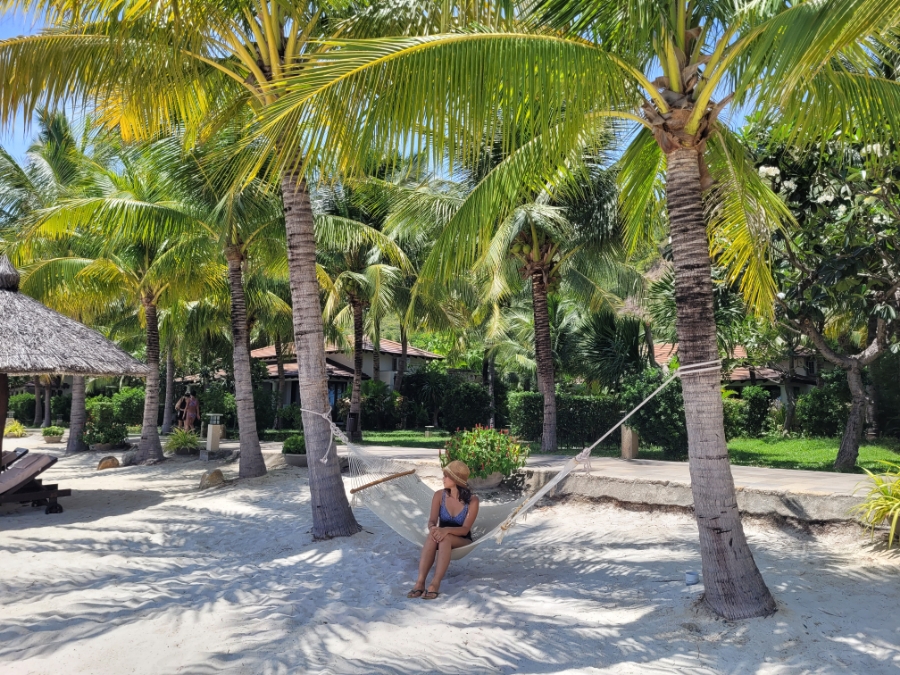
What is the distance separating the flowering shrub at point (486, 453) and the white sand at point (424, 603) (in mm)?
929

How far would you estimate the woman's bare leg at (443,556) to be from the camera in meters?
5.94

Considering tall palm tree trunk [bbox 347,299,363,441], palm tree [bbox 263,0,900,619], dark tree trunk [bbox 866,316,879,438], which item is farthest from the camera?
tall palm tree trunk [bbox 347,299,363,441]

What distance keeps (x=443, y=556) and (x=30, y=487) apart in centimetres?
690

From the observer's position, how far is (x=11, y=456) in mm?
11844

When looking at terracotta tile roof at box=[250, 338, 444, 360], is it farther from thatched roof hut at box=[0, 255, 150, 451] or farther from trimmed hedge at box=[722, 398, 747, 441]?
thatched roof hut at box=[0, 255, 150, 451]

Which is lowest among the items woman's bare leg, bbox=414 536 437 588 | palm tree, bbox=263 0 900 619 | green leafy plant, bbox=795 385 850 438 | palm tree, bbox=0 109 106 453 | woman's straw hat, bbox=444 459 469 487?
woman's bare leg, bbox=414 536 437 588

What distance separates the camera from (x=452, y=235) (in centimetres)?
651

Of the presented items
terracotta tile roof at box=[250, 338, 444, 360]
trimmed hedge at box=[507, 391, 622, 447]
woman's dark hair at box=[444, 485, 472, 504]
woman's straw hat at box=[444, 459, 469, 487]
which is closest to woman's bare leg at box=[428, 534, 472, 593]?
woman's dark hair at box=[444, 485, 472, 504]

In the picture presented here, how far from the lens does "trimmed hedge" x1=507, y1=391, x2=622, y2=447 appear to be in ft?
51.9

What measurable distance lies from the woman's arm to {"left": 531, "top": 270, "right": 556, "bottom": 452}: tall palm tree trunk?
27.1 feet

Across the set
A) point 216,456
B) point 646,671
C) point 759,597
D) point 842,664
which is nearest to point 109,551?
point 646,671

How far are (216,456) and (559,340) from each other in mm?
12609

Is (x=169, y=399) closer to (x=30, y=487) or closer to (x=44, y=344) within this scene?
(x=44, y=344)

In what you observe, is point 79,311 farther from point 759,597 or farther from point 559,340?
point 759,597
